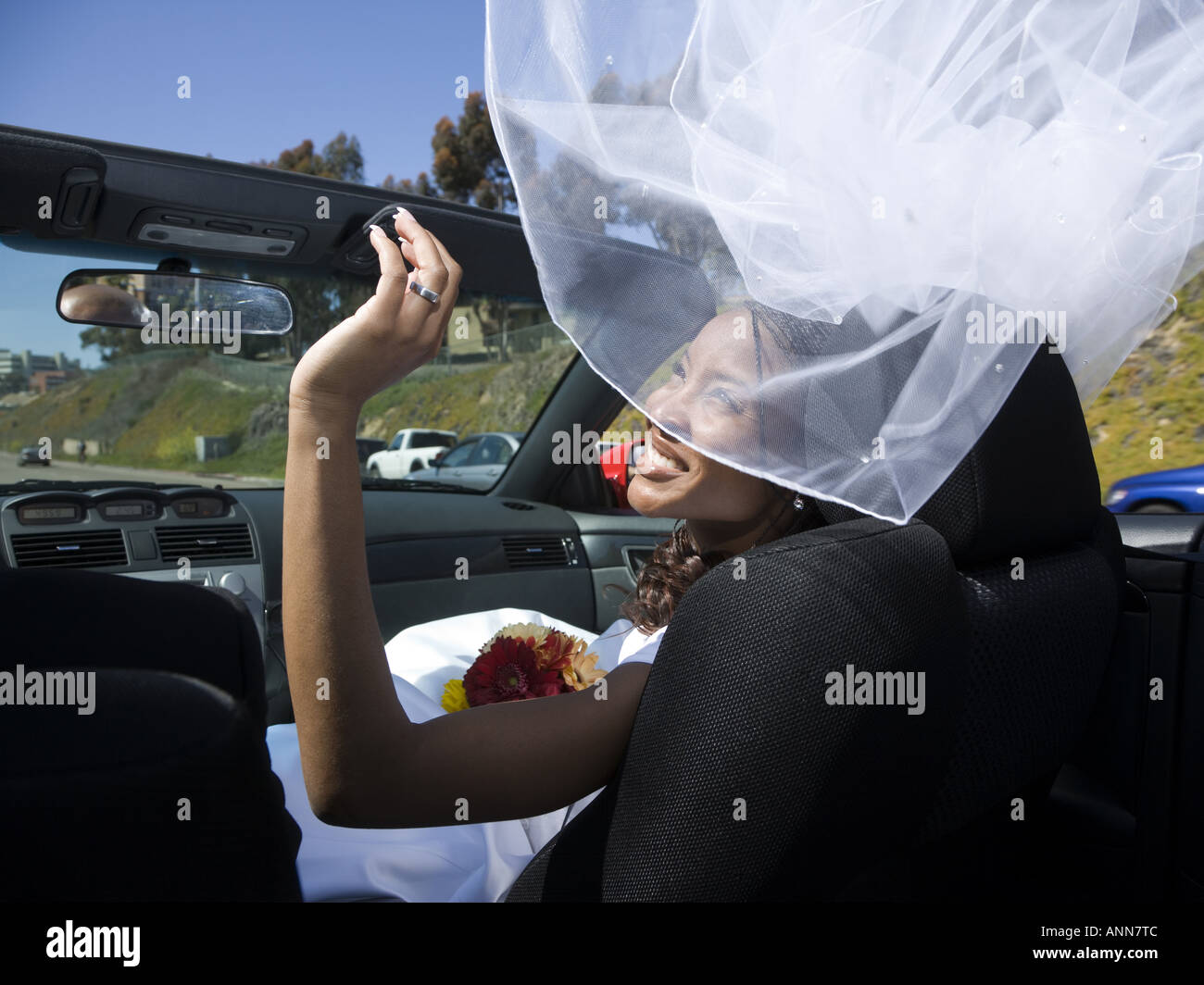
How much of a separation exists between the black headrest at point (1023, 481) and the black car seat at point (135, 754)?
819 mm

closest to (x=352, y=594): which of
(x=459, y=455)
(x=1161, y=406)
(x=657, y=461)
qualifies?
(x=657, y=461)

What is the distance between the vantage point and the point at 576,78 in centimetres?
108

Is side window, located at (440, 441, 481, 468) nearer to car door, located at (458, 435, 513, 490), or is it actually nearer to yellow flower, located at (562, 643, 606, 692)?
car door, located at (458, 435, 513, 490)

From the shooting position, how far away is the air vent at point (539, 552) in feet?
12.5

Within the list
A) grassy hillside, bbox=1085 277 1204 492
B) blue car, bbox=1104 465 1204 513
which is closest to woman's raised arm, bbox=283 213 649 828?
blue car, bbox=1104 465 1204 513

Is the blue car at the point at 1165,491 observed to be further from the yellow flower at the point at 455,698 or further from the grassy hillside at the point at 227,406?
the yellow flower at the point at 455,698

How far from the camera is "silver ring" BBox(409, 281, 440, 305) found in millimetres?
1095

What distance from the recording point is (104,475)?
3.09m

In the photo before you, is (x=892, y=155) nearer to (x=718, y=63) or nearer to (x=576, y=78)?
(x=718, y=63)

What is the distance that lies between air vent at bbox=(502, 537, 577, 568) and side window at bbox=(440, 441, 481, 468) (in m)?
0.58

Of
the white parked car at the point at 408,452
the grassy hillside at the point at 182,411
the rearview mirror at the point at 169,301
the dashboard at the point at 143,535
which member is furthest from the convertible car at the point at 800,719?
the white parked car at the point at 408,452

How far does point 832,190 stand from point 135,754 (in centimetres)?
95
